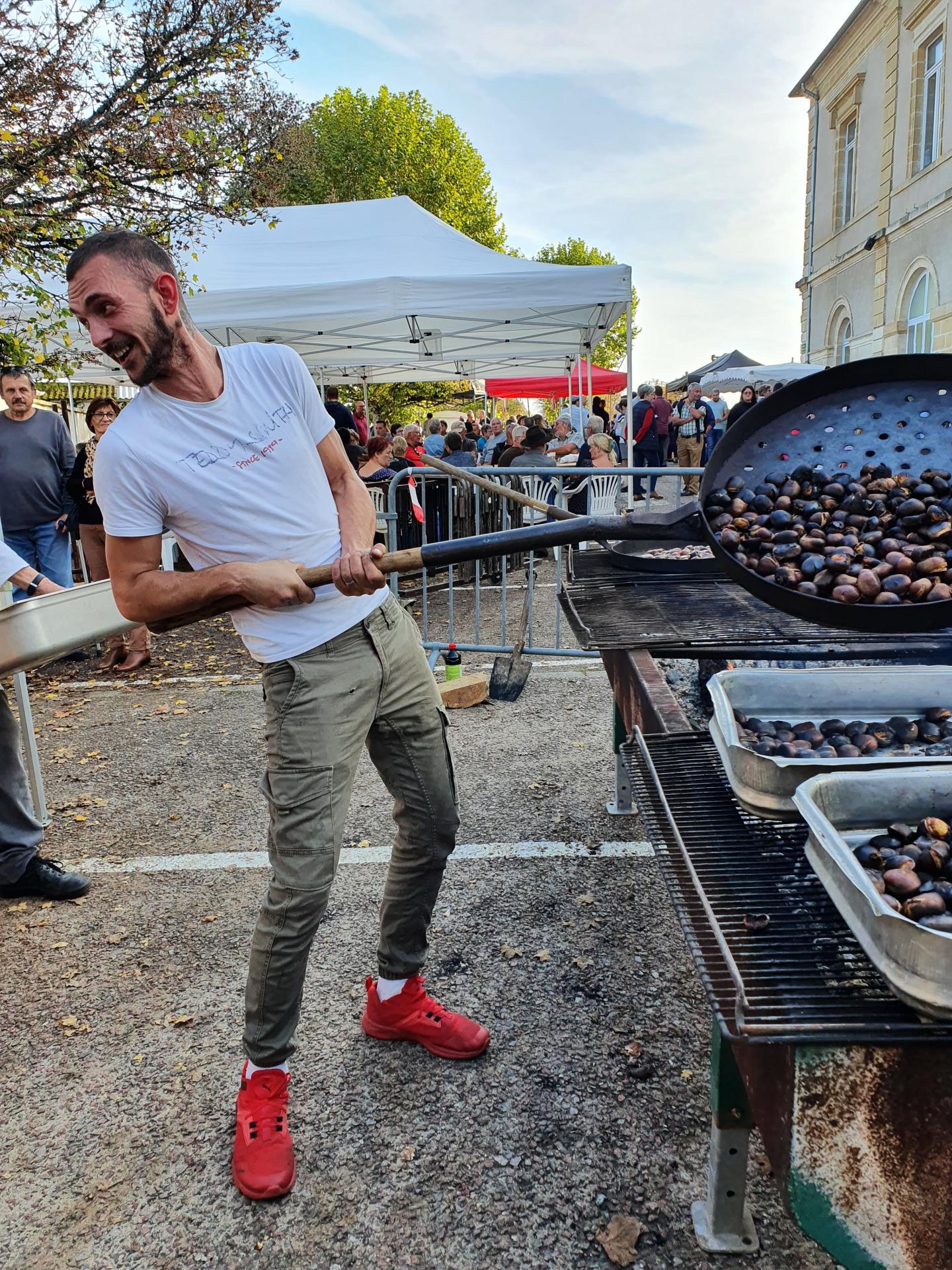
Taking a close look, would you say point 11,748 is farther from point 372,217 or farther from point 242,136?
point 372,217

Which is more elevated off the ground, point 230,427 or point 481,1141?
point 230,427

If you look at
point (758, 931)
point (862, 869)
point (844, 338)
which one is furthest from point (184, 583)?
point (844, 338)

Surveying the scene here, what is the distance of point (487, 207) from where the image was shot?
4153 cm

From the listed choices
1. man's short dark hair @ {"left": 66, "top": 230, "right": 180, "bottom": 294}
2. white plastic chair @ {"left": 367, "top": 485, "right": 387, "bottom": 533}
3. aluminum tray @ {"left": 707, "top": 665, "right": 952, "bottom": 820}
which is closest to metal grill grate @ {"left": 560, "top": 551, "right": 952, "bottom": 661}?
aluminum tray @ {"left": 707, "top": 665, "right": 952, "bottom": 820}

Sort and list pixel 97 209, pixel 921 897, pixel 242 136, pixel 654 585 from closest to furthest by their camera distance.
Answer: pixel 921 897
pixel 654 585
pixel 97 209
pixel 242 136

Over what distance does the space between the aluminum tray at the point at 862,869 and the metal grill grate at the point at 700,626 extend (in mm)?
808

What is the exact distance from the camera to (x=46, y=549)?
6527mm

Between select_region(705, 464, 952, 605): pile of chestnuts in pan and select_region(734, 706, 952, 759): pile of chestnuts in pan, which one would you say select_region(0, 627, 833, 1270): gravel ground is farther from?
select_region(705, 464, 952, 605): pile of chestnuts in pan

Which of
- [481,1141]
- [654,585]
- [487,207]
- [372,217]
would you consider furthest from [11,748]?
[487,207]

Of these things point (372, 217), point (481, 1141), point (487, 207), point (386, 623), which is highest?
point (487, 207)

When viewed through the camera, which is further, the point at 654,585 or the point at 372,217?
the point at 372,217

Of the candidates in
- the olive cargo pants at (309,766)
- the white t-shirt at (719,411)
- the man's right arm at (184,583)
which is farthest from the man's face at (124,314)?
the white t-shirt at (719,411)

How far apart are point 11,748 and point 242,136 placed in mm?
6249

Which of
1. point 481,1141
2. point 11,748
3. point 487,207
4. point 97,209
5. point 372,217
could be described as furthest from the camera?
point 487,207
